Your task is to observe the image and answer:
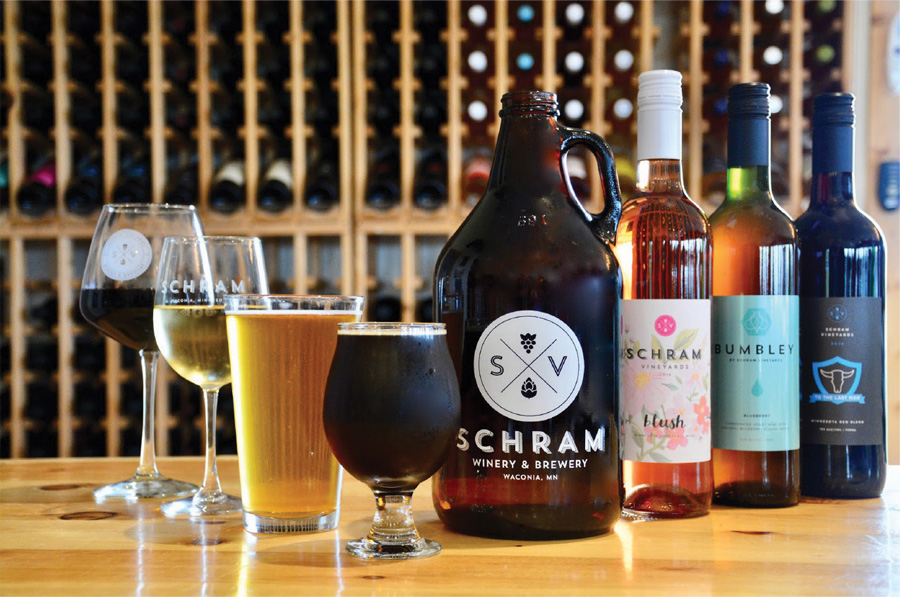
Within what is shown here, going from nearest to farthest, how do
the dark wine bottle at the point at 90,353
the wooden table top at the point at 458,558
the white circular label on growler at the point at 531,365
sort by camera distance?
the wooden table top at the point at 458,558 → the white circular label on growler at the point at 531,365 → the dark wine bottle at the point at 90,353

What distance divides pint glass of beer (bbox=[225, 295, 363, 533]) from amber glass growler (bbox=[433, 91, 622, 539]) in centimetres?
10

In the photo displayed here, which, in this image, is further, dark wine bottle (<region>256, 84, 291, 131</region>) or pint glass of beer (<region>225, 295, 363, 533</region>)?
dark wine bottle (<region>256, 84, 291, 131</region>)

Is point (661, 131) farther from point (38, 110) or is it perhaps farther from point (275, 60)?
point (38, 110)

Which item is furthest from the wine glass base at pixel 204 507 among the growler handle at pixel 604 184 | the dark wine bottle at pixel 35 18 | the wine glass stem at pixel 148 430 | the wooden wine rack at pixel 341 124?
the dark wine bottle at pixel 35 18

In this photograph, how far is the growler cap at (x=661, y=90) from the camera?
2.63 ft

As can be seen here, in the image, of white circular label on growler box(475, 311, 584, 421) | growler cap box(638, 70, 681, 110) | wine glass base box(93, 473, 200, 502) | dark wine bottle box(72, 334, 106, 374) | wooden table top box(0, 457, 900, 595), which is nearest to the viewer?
wooden table top box(0, 457, 900, 595)

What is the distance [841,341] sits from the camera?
0.87 m

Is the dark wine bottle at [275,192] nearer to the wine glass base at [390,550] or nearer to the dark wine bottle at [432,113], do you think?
the dark wine bottle at [432,113]

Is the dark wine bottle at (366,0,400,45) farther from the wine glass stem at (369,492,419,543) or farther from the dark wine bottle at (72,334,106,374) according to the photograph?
the wine glass stem at (369,492,419,543)

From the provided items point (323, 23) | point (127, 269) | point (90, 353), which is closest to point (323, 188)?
point (323, 23)

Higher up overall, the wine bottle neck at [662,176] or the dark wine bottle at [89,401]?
the wine bottle neck at [662,176]

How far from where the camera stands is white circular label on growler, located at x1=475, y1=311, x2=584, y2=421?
68 cm

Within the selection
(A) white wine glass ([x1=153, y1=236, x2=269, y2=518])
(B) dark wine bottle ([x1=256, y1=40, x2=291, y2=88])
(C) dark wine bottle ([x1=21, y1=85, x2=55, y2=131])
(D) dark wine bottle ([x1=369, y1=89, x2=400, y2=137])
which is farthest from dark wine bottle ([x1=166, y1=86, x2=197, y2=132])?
(A) white wine glass ([x1=153, y1=236, x2=269, y2=518])

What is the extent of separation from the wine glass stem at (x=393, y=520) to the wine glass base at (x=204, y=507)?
21cm
